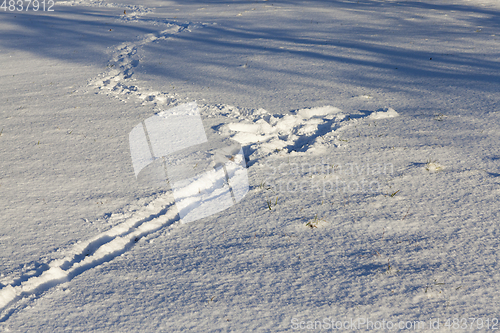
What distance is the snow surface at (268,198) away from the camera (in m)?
2.04

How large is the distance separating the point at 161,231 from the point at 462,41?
23.0ft

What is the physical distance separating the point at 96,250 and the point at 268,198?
127 cm

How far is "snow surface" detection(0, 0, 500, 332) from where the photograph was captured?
6.68 feet

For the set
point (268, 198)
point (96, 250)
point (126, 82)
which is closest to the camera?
point (96, 250)

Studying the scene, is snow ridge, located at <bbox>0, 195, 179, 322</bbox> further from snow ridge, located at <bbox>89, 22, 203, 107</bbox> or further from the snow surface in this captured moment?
snow ridge, located at <bbox>89, 22, 203, 107</bbox>

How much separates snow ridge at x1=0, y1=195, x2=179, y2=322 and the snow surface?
1cm

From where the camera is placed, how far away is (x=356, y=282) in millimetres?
2117

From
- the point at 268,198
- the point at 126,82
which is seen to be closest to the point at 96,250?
the point at 268,198

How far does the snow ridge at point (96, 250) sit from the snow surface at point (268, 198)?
0.4 inches

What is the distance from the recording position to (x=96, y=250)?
8.15 feet

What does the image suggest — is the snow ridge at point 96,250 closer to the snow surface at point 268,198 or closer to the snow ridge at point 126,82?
the snow surface at point 268,198

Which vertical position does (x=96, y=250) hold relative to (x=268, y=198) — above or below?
below

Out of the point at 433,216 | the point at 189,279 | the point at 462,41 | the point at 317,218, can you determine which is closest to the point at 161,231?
the point at 189,279

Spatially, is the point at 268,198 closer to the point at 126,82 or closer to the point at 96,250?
the point at 96,250
